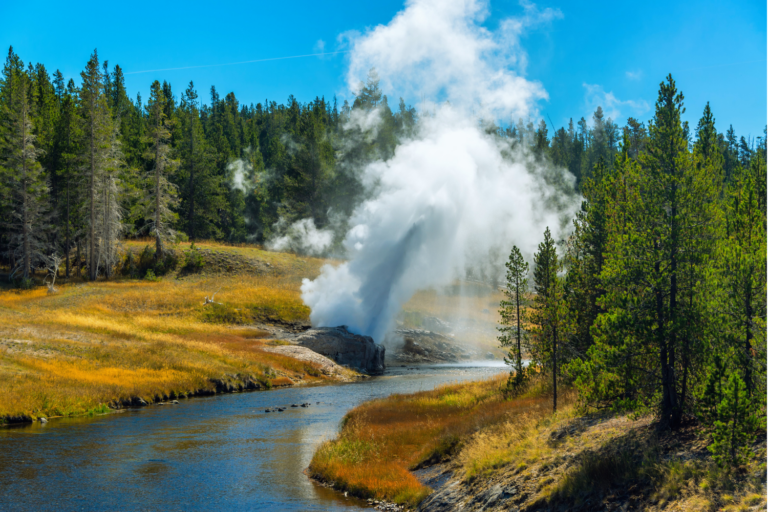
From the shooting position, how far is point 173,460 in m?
22.4

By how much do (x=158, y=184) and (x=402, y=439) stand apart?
223 ft

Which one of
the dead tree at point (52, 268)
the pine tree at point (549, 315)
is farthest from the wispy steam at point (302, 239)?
the pine tree at point (549, 315)

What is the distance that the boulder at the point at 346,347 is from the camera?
59531mm

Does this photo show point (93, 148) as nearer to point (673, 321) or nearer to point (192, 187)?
point (192, 187)

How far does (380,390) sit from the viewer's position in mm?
44156

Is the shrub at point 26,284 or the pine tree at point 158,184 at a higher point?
the pine tree at point 158,184

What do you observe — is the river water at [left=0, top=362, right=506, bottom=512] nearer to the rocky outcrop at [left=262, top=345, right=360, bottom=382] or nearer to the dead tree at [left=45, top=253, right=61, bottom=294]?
the rocky outcrop at [left=262, top=345, right=360, bottom=382]

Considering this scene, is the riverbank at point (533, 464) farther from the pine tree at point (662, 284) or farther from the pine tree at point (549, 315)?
the pine tree at point (549, 315)

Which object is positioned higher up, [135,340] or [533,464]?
[135,340]

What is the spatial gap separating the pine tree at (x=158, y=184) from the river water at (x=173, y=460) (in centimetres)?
5095

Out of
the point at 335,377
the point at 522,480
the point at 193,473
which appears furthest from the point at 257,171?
the point at 522,480

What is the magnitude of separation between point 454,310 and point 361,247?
3067 cm

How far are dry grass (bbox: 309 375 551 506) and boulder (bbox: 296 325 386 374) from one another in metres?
27.4

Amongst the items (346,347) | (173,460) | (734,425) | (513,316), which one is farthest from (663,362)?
(346,347)
